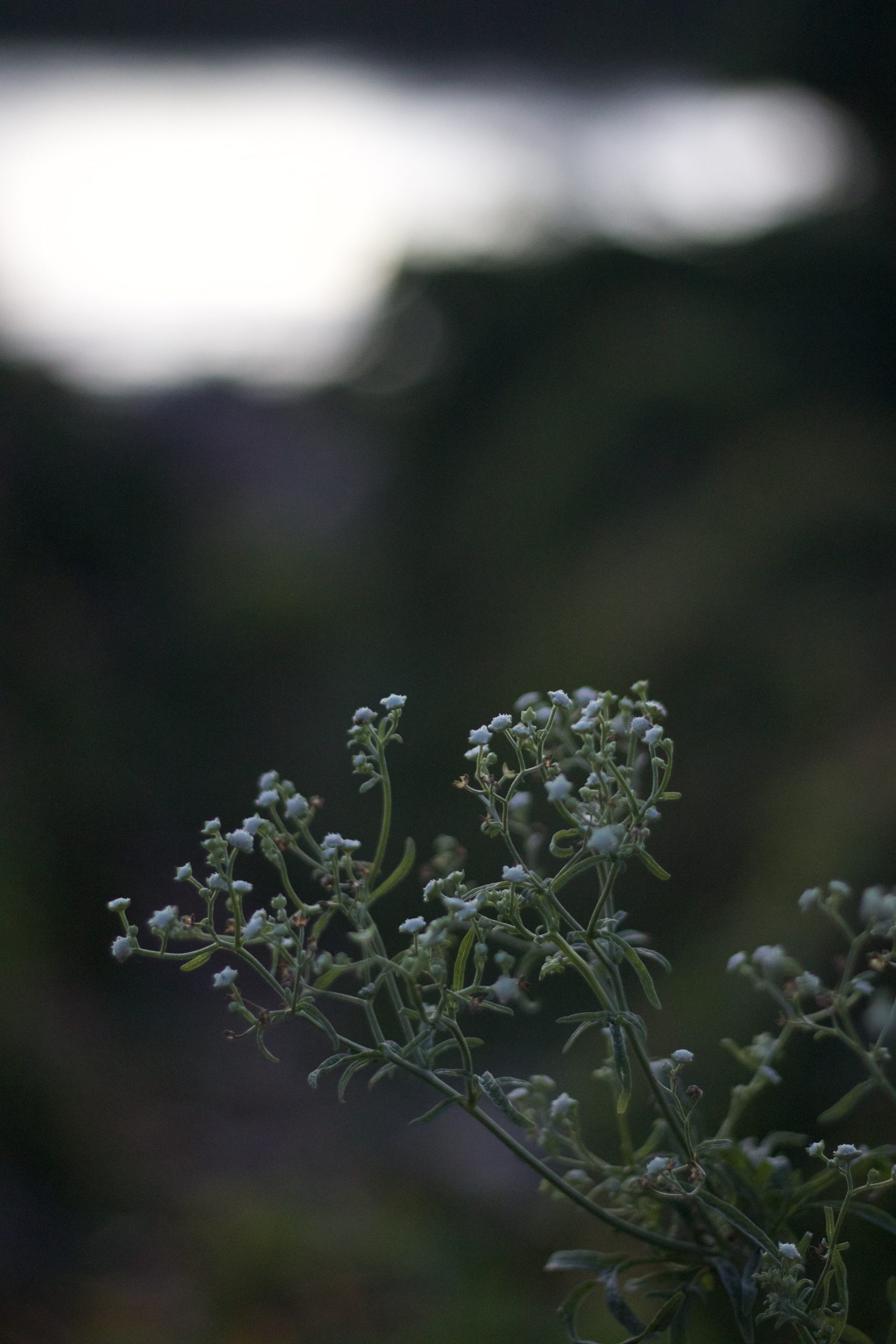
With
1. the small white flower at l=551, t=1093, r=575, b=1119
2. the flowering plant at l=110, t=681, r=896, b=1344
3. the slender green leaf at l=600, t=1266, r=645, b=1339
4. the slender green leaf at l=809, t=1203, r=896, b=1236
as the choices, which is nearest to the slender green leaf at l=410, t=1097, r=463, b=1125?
the flowering plant at l=110, t=681, r=896, b=1344

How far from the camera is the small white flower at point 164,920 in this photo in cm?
80

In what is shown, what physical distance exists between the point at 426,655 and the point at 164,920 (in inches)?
97.7

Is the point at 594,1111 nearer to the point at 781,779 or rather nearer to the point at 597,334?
the point at 781,779

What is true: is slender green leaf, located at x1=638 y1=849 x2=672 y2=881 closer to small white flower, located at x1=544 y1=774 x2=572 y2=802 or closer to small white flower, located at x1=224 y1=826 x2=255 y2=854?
small white flower, located at x1=544 y1=774 x2=572 y2=802

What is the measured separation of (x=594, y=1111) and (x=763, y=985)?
4.44ft

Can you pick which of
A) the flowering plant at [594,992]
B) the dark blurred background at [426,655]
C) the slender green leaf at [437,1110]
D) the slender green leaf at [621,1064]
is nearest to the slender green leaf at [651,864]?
the flowering plant at [594,992]

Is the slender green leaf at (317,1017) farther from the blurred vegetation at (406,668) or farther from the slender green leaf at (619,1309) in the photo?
the blurred vegetation at (406,668)

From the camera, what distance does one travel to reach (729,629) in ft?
8.84

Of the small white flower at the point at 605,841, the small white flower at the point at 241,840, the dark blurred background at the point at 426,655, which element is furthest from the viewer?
the dark blurred background at the point at 426,655

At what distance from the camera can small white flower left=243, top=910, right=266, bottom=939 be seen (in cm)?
77

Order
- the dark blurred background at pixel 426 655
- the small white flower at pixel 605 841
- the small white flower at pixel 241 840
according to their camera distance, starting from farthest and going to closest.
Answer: the dark blurred background at pixel 426 655, the small white flower at pixel 241 840, the small white flower at pixel 605 841

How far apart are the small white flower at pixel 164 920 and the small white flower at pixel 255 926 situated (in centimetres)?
6

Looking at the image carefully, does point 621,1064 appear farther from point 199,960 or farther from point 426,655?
point 426,655

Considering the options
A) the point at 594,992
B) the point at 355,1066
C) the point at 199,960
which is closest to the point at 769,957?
the point at 594,992
